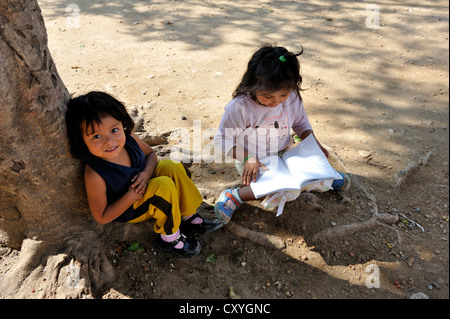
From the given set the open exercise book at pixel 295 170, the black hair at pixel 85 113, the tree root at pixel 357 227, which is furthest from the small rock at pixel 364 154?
the black hair at pixel 85 113

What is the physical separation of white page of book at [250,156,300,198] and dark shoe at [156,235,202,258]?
56 centimetres

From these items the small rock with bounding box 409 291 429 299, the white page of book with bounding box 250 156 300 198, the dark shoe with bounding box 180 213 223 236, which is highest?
the white page of book with bounding box 250 156 300 198

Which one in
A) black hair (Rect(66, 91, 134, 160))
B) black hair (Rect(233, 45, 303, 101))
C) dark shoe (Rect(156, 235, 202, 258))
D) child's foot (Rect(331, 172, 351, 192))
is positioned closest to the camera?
black hair (Rect(66, 91, 134, 160))

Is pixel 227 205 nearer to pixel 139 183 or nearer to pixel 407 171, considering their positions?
pixel 139 183

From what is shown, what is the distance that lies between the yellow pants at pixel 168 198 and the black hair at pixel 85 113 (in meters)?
0.44

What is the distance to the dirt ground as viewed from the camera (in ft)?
7.97

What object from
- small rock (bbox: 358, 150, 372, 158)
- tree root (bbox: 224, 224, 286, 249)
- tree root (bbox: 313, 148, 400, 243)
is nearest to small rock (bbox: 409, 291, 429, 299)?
tree root (bbox: 313, 148, 400, 243)

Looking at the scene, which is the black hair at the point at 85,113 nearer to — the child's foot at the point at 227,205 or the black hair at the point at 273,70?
the black hair at the point at 273,70

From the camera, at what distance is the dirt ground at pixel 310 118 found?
2.43 metres

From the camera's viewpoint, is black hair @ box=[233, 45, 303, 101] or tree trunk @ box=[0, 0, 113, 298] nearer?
tree trunk @ box=[0, 0, 113, 298]

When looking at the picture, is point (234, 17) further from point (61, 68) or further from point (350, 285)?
point (350, 285)

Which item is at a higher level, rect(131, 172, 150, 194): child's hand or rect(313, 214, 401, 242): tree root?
rect(131, 172, 150, 194): child's hand

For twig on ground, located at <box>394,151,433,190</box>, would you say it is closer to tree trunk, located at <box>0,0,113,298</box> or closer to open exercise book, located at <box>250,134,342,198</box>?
open exercise book, located at <box>250,134,342,198</box>

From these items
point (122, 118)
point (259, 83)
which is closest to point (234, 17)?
point (259, 83)
